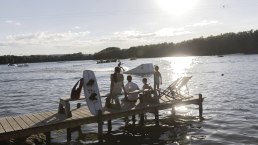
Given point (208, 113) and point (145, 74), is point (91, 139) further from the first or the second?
point (145, 74)

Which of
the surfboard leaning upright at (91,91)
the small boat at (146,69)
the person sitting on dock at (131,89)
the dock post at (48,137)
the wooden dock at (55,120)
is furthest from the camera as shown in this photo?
the small boat at (146,69)

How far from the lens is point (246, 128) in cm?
2075

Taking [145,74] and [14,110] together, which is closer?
[14,110]

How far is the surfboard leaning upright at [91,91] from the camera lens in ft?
55.7

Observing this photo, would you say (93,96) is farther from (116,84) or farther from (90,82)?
(116,84)

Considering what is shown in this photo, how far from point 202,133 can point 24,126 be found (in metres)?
9.78

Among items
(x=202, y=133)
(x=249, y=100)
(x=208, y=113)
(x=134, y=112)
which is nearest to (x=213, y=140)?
(x=202, y=133)

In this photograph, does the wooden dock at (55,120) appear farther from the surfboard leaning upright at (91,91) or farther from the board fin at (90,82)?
the board fin at (90,82)

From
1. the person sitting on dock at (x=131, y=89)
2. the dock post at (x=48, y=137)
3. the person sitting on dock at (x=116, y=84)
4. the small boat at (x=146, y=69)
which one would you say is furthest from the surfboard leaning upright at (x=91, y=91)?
the small boat at (x=146, y=69)

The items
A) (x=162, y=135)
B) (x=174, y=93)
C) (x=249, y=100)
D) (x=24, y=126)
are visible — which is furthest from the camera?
(x=249, y=100)

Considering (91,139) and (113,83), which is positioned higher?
(113,83)

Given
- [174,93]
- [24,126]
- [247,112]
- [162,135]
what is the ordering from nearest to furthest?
[24,126]
[162,135]
[174,93]
[247,112]

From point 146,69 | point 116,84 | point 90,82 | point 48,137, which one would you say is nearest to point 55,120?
point 48,137

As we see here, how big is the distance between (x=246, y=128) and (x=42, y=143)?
11.4 metres
